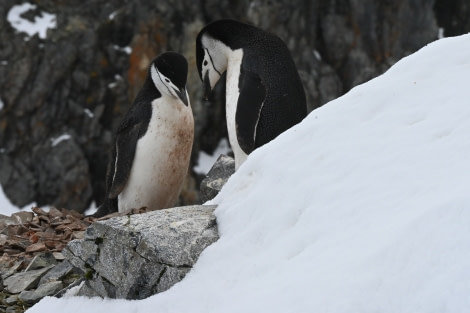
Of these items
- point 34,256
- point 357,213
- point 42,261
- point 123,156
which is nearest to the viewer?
point 357,213

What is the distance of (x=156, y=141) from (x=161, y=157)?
0.47 feet

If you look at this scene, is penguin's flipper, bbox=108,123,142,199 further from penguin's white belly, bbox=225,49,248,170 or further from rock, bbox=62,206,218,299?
rock, bbox=62,206,218,299

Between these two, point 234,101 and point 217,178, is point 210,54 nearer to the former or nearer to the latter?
point 234,101

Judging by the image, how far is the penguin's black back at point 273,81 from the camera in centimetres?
659

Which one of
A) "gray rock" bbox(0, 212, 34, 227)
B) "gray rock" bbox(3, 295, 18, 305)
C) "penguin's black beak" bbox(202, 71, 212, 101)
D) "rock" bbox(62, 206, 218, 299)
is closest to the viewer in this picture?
"rock" bbox(62, 206, 218, 299)

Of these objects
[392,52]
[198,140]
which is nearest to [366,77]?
[392,52]

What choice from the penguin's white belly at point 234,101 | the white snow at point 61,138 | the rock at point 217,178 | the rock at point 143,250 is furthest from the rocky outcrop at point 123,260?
the white snow at point 61,138

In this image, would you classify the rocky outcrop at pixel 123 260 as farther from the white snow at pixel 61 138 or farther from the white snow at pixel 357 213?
the white snow at pixel 61 138

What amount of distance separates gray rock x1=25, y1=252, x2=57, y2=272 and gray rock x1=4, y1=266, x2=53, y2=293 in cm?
8

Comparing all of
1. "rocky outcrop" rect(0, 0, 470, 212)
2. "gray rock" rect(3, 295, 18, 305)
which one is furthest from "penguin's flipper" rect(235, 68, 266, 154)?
"rocky outcrop" rect(0, 0, 470, 212)

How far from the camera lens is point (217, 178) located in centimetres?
655

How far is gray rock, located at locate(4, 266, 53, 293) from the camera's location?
4.67m

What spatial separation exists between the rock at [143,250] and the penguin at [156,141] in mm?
2600

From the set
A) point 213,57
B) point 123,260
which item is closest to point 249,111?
point 213,57
